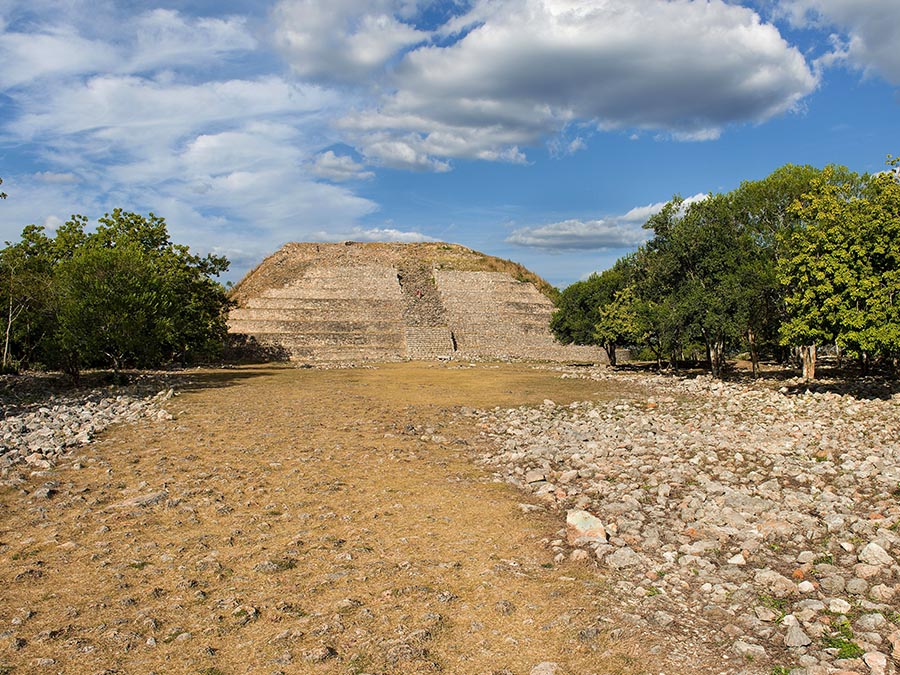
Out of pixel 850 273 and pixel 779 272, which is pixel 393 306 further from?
pixel 850 273

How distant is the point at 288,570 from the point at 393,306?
58.7 meters

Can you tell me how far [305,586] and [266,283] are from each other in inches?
2540

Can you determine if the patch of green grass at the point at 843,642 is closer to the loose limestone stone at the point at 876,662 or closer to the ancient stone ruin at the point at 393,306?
the loose limestone stone at the point at 876,662

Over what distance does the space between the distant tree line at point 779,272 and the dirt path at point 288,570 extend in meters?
16.2

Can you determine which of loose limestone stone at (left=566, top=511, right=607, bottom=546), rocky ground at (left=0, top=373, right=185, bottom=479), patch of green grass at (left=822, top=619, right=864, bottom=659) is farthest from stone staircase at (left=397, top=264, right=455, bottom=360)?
patch of green grass at (left=822, top=619, right=864, bottom=659)

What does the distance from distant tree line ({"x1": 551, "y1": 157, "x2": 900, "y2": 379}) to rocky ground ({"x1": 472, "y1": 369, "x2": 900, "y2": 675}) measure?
18.1 ft

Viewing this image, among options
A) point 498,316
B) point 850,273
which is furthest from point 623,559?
point 498,316

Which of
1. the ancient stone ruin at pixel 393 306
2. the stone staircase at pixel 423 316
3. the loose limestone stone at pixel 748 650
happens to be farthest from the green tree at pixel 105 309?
the stone staircase at pixel 423 316

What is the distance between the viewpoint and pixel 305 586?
717cm

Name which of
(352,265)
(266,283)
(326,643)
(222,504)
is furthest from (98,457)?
(352,265)

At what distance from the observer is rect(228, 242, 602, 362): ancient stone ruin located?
186 feet

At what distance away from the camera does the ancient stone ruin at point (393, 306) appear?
186 ft

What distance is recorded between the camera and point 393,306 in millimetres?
65812

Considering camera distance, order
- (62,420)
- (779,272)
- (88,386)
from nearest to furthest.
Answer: (62,420), (779,272), (88,386)
